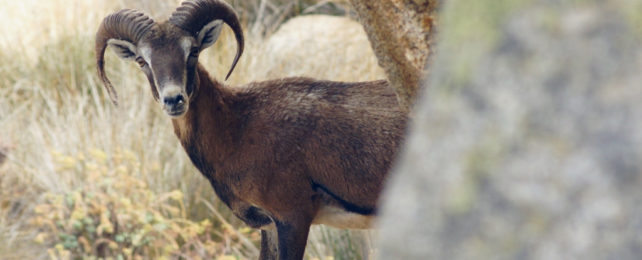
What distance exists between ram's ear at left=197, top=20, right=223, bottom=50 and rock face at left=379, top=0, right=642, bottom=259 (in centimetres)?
356

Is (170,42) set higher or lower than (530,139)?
lower

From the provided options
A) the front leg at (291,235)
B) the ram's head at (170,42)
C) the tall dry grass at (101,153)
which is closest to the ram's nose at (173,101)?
the ram's head at (170,42)

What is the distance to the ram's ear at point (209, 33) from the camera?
442 centimetres

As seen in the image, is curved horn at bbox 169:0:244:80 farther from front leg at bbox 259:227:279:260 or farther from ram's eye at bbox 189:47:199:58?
front leg at bbox 259:227:279:260

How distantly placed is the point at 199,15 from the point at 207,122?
0.52m

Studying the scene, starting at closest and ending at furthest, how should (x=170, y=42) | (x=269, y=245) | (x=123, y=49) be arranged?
(x=170, y=42), (x=123, y=49), (x=269, y=245)

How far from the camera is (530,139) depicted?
88 cm

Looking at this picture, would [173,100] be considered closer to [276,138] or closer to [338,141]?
[276,138]

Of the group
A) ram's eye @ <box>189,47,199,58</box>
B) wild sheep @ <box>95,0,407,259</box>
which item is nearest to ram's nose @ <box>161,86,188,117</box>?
wild sheep @ <box>95,0,407,259</box>

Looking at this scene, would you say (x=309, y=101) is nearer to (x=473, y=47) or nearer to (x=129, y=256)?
(x=129, y=256)

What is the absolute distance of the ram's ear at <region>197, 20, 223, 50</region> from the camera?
14.5 ft

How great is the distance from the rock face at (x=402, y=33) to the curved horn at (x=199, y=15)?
0.86m

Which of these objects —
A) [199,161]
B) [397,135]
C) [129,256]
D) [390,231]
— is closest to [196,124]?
[199,161]

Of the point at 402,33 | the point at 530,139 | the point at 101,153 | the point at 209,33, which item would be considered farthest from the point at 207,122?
the point at 530,139
